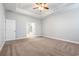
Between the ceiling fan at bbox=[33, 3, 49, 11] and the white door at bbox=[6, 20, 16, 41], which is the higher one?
the ceiling fan at bbox=[33, 3, 49, 11]

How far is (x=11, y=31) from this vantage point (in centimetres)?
203

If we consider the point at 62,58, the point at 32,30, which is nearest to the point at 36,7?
the point at 32,30

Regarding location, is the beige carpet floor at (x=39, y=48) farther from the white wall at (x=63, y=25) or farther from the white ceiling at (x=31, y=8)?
the white ceiling at (x=31, y=8)

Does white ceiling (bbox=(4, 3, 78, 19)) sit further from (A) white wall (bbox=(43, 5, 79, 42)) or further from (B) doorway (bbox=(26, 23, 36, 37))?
(B) doorway (bbox=(26, 23, 36, 37))

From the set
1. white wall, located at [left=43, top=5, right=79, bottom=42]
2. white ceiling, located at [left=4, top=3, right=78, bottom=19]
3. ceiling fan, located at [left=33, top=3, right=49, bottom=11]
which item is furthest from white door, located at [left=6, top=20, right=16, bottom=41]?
white wall, located at [left=43, top=5, right=79, bottom=42]

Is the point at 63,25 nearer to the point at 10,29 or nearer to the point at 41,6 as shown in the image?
the point at 41,6

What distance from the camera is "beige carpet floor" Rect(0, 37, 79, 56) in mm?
1918

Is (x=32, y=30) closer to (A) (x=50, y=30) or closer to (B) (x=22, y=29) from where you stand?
(B) (x=22, y=29)

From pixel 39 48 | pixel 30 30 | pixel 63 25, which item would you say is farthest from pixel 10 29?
pixel 63 25

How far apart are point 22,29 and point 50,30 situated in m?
0.62

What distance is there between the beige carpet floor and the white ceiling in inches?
20.9

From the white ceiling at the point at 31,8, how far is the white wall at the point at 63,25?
0.36ft

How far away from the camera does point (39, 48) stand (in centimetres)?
201

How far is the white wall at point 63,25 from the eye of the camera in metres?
1.97
